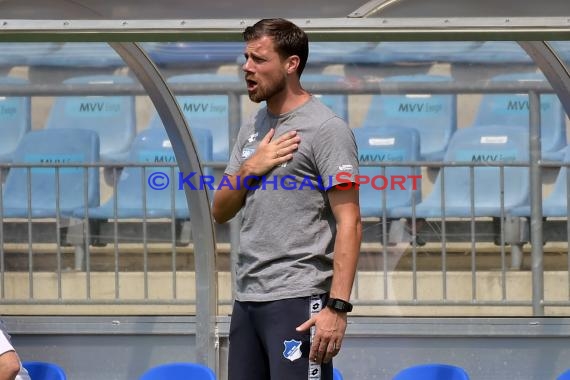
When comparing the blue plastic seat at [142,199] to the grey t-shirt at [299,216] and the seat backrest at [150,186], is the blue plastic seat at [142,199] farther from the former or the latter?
the grey t-shirt at [299,216]

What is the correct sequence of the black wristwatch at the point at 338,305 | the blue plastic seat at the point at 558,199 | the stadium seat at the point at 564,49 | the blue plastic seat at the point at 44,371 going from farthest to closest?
the blue plastic seat at the point at 558,199 < the stadium seat at the point at 564,49 < the blue plastic seat at the point at 44,371 < the black wristwatch at the point at 338,305

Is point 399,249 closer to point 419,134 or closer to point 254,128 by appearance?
point 419,134

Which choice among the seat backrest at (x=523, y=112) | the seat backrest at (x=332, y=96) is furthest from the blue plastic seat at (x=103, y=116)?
the seat backrest at (x=523, y=112)

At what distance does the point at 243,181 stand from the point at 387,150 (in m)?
3.15

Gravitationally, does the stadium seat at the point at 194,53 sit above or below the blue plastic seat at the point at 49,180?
above

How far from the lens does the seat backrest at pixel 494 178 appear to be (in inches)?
235

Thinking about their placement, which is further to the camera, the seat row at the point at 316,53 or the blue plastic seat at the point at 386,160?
the seat row at the point at 316,53

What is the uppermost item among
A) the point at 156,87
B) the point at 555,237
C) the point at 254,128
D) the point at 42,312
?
the point at 156,87

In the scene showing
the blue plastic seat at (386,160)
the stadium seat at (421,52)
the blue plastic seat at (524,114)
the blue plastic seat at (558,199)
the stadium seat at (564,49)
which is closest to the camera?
the stadium seat at (564,49)

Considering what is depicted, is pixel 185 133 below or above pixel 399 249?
above

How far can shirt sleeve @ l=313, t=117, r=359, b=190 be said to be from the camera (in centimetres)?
308

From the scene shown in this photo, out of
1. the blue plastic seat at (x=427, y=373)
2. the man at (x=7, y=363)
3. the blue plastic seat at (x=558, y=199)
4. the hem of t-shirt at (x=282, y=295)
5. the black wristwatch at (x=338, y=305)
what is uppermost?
the blue plastic seat at (x=558, y=199)

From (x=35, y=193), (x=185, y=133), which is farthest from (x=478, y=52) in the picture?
(x=35, y=193)

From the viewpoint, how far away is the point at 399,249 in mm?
5992
